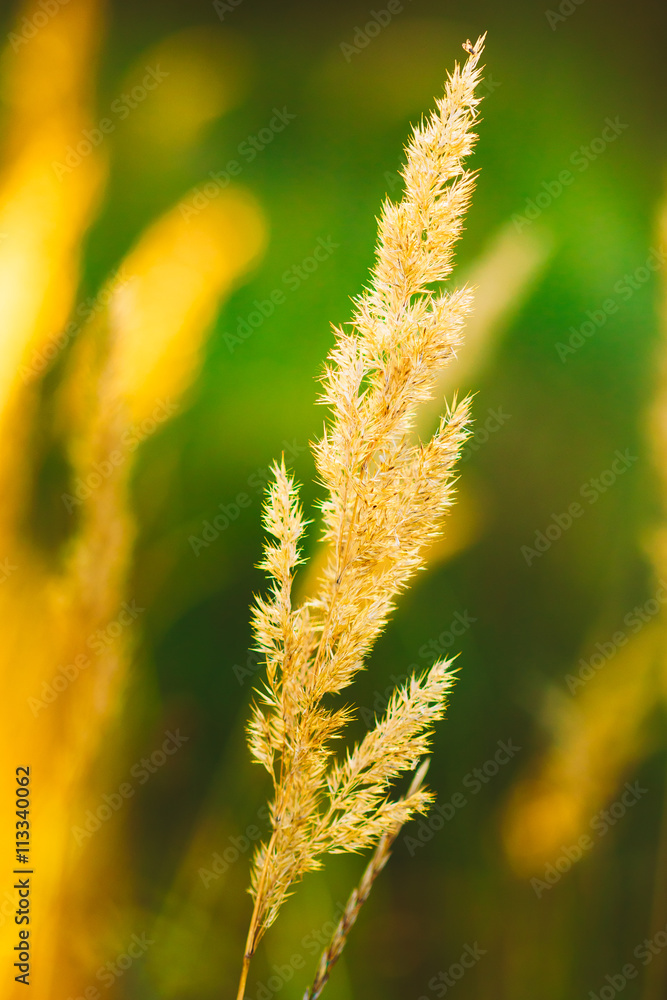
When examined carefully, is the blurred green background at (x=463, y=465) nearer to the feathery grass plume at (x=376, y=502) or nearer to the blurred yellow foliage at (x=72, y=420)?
the blurred yellow foliage at (x=72, y=420)

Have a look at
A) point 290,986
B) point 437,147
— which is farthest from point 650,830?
point 437,147

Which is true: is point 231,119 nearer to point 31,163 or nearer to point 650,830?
point 31,163

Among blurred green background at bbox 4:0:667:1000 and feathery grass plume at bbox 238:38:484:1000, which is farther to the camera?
blurred green background at bbox 4:0:667:1000

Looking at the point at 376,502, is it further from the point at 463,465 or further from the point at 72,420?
the point at 72,420

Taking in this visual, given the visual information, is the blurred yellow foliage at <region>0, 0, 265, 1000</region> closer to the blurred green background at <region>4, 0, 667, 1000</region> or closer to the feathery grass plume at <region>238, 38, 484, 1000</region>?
the blurred green background at <region>4, 0, 667, 1000</region>

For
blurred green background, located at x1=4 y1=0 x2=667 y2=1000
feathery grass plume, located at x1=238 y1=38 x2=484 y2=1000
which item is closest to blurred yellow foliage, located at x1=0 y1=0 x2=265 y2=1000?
blurred green background, located at x1=4 y1=0 x2=667 y2=1000

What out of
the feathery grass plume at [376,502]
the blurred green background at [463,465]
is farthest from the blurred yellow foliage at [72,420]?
the feathery grass plume at [376,502]

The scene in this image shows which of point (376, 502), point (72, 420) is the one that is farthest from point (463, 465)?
point (72, 420)
